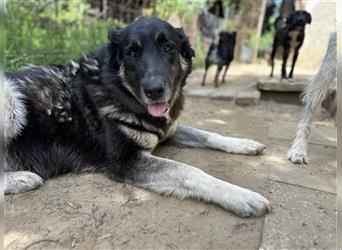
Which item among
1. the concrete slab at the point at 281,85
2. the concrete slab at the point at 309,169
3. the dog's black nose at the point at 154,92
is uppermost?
the dog's black nose at the point at 154,92

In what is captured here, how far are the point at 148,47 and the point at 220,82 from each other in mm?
4130

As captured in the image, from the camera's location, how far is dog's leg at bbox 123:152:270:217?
73.5 inches

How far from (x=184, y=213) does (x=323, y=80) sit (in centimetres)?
181

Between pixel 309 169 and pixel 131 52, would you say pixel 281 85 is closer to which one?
pixel 309 169

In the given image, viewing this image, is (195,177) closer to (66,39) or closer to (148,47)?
(148,47)

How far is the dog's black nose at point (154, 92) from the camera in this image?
2.12 m

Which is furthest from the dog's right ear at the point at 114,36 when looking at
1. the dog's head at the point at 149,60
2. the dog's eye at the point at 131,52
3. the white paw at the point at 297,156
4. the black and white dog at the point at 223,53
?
the black and white dog at the point at 223,53

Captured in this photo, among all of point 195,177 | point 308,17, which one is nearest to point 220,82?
point 308,17

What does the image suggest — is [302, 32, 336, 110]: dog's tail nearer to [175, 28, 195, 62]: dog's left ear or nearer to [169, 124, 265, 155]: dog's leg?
[169, 124, 265, 155]: dog's leg

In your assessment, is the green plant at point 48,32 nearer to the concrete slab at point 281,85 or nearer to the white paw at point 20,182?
the white paw at point 20,182

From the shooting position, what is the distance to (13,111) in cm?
224

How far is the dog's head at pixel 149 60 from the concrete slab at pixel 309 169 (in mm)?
1044

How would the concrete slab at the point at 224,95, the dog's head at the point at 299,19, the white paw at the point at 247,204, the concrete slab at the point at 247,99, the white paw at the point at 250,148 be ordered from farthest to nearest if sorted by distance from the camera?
the concrete slab at the point at 224,95 < the concrete slab at the point at 247,99 < the dog's head at the point at 299,19 < the white paw at the point at 250,148 < the white paw at the point at 247,204

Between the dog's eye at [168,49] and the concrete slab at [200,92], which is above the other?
the dog's eye at [168,49]
